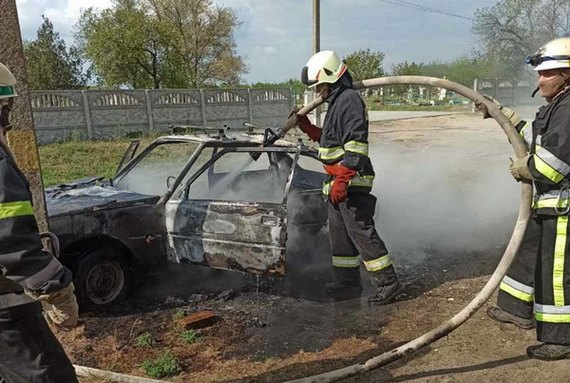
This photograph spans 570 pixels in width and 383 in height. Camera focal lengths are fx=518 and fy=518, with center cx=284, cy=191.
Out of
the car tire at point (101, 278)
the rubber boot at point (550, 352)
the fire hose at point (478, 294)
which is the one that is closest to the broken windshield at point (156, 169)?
the car tire at point (101, 278)

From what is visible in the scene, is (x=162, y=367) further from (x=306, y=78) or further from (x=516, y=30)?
(x=516, y=30)

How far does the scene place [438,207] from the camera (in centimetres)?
843

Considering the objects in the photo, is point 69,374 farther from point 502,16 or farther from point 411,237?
point 502,16

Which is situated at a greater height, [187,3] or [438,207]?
[187,3]

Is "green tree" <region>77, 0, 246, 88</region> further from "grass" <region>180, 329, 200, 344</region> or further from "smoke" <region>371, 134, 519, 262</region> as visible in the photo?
"grass" <region>180, 329, 200, 344</region>

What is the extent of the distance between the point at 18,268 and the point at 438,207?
7.34 meters

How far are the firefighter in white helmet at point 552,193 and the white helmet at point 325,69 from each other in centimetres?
166

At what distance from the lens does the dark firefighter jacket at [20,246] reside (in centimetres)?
195

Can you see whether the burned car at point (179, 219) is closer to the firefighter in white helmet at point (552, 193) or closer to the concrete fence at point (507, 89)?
the firefighter in white helmet at point (552, 193)

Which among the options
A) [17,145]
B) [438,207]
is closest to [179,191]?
[17,145]

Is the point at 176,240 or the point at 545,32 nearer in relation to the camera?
the point at 176,240

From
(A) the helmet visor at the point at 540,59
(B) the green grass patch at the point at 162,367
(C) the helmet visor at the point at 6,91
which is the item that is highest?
(A) the helmet visor at the point at 540,59

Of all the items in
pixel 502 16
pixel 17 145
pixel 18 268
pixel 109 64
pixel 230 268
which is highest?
pixel 502 16

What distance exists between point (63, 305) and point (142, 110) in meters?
16.6
